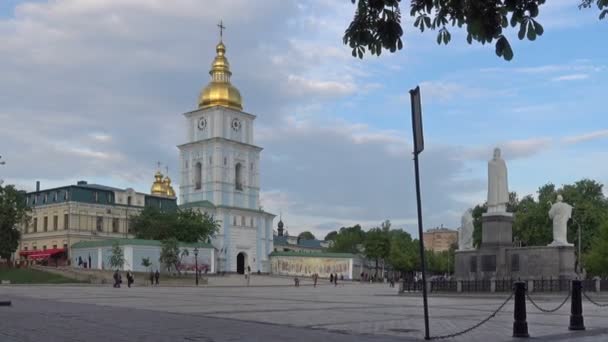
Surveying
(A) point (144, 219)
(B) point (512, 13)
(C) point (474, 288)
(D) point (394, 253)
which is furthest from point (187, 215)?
(B) point (512, 13)

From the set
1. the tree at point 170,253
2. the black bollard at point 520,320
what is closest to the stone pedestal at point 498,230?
the black bollard at point 520,320

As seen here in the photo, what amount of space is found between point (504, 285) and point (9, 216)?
61391 millimetres

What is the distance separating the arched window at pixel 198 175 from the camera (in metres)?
101

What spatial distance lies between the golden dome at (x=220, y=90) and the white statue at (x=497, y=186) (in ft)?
223

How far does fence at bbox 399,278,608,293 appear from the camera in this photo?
3125cm

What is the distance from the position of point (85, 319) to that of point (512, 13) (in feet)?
40.3

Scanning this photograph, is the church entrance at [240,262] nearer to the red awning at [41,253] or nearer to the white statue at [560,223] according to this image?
the red awning at [41,253]

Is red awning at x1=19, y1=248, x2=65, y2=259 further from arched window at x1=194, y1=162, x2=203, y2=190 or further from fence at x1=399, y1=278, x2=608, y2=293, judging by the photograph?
fence at x1=399, y1=278, x2=608, y2=293

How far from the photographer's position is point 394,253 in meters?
115

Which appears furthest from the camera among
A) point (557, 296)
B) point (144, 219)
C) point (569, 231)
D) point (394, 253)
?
point (394, 253)

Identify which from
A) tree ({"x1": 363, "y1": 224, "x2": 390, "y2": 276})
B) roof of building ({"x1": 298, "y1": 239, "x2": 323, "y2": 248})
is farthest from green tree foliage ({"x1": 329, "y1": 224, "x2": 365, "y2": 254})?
roof of building ({"x1": 298, "y1": 239, "x2": 323, "y2": 248})

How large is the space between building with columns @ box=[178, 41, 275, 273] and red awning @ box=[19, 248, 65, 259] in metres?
17.4

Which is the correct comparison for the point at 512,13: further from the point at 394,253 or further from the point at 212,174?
the point at 394,253

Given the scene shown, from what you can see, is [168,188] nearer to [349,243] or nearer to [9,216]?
[349,243]
